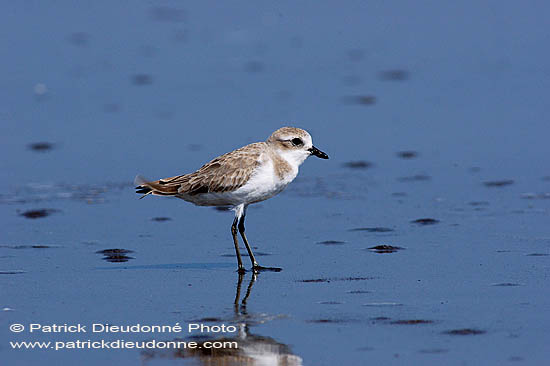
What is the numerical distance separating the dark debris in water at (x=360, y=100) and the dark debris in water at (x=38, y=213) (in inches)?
226

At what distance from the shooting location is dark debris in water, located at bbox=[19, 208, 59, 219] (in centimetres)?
1041

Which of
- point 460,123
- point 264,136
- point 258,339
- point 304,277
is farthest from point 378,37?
point 258,339

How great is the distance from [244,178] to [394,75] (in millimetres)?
8003

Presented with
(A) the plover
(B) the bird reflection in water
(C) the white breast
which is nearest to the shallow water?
(B) the bird reflection in water

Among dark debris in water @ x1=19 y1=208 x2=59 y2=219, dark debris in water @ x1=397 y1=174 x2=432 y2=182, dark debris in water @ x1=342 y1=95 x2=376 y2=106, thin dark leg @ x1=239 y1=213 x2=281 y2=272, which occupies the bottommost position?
thin dark leg @ x1=239 y1=213 x2=281 y2=272

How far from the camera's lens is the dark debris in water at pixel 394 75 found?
16.4m

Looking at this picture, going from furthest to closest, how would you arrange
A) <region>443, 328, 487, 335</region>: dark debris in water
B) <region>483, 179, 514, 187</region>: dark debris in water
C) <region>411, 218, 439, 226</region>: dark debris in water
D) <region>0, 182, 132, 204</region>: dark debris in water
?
<region>483, 179, 514, 187</region>: dark debris in water
<region>0, 182, 132, 204</region>: dark debris in water
<region>411, 218, 439, 226</region>: dark debris in water
<region>443, 328, 487, 335</region>: dark debris in water

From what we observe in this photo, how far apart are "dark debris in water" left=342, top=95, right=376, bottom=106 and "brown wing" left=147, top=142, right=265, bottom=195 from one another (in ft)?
19.1

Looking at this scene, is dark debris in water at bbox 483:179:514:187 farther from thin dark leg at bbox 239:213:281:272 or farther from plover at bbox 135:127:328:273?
thin dark leg at bbox 239:213:281:272

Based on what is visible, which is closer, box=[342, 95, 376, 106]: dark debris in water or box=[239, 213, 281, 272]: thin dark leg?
box=[239, 213, 281, 272]: thin dark leg

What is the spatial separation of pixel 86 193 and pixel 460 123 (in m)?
5.21

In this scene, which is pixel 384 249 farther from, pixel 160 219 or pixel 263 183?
pixel 160 219

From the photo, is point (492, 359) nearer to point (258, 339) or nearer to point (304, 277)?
point (258, 339)

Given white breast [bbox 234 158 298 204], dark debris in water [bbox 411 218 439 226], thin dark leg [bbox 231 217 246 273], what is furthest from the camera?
dark debris in water [bbox 411 218 439 226]
